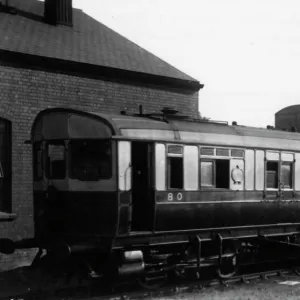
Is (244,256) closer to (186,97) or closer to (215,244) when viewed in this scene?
(215,244)

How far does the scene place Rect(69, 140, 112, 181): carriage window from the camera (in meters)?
9.51

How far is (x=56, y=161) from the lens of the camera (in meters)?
10.2

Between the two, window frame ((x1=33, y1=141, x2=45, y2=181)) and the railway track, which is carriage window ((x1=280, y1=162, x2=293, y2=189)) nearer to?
the railway track

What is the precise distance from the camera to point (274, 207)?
11891 millimetres

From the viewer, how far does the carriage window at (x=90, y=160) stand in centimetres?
951

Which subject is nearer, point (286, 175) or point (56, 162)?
point (56, 162)

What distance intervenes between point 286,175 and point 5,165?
20.7ft

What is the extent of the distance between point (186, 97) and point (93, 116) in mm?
7606

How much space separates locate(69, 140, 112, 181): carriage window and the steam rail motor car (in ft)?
0.06

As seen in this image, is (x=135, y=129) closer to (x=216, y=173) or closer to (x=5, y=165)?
(x=216, y=173)

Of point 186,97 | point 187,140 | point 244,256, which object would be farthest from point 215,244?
point 186,97

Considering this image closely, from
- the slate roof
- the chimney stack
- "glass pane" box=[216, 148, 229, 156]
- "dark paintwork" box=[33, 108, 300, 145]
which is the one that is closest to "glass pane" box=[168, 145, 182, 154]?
"dark paintwork" box=[33, 108, 300, 145]

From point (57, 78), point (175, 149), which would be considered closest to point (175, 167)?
point (175, 149)

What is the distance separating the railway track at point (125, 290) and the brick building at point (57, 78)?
3480 mm
